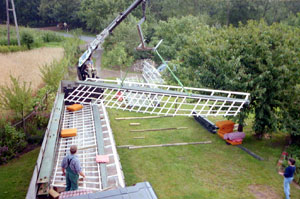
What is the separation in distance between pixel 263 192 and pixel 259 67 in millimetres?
4984

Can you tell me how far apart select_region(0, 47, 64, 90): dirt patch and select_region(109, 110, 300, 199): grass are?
7008 millimetres

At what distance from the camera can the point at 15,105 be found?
457 inches

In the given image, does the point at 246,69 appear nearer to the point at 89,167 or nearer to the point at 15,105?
the point at 89,167

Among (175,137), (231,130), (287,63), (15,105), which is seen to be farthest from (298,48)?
(15,105)

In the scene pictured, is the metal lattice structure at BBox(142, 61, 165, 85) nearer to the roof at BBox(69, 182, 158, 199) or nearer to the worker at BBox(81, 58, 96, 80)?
the worker at BBox(81, 58, 96, 80)

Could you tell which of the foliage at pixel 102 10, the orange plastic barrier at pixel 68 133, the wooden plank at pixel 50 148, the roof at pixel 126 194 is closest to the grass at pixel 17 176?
the orange plastic barrier at pixel 68 133

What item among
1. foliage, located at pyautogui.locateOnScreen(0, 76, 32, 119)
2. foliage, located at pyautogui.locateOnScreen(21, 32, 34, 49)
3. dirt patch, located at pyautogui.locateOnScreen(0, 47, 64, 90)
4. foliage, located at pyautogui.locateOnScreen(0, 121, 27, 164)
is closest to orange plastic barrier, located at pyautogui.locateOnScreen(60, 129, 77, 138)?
foliage, located at pyautogui.locateOnScreen(0, 121, 27, 164)

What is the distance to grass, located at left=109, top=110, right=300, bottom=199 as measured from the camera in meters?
9.61

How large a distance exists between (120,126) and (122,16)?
233 inches

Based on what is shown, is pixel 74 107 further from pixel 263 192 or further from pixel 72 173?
pixel 263 192

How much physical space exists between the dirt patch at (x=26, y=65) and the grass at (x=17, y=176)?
16.3 ft

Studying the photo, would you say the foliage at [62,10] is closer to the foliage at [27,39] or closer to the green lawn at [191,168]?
the foliage at [27,39]

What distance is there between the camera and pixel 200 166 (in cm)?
1119

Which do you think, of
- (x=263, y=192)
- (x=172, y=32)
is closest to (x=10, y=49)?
(x=172, y=32)
